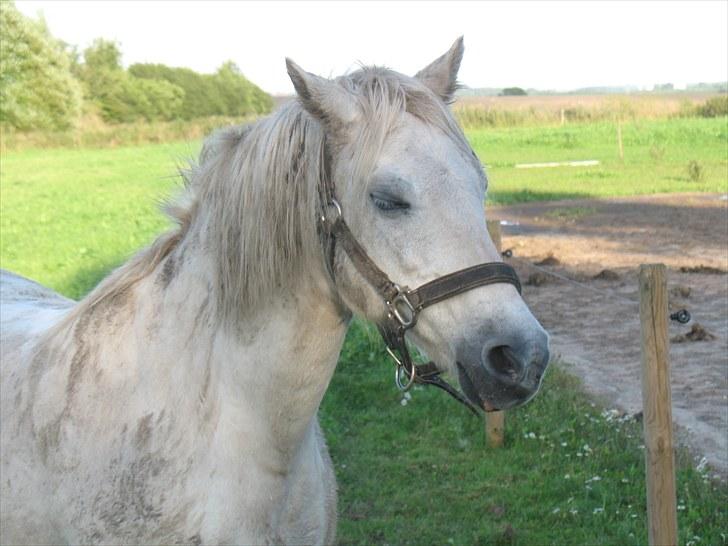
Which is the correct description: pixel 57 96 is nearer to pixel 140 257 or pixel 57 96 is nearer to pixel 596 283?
pixel 596 283

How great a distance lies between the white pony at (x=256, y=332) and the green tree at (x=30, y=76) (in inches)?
1591

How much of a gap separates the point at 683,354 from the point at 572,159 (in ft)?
76.5

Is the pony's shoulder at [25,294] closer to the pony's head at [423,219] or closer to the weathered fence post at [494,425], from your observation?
the pony's head at [423,219]

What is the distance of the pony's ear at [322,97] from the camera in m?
2.26

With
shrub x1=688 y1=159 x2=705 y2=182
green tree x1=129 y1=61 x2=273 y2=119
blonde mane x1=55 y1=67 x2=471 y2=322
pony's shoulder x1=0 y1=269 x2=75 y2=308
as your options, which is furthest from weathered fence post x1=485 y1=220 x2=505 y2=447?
green tree x1=129 y1=61 x2=273 y2=119

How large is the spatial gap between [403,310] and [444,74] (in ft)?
2.68

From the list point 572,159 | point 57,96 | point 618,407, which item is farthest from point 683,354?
point 57,96

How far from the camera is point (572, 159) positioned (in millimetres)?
30297

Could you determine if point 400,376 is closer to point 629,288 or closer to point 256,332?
point 256,332

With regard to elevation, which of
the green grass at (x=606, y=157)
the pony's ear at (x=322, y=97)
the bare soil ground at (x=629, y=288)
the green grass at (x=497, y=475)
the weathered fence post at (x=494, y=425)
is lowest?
the green grass at (x=606, y=157)

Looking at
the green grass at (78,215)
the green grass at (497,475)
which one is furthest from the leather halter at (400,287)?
the green grass at (497,475)

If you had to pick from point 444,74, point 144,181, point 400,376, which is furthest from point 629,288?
point 144,181

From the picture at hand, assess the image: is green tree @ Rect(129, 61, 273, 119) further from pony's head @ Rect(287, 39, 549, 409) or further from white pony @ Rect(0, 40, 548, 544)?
pony's head @ Rect(287, 39, 549, 409)

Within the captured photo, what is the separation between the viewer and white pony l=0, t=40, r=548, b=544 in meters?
2.19
